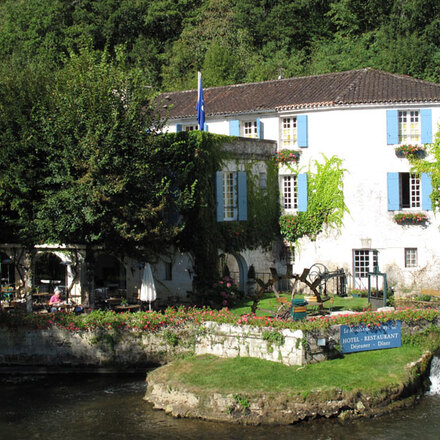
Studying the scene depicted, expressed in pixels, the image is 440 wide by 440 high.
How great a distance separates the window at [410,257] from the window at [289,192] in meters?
5.59

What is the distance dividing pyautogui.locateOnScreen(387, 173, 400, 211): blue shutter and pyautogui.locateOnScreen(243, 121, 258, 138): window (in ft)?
22.8

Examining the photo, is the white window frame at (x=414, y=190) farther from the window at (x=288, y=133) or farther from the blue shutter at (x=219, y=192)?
the blue shutter at (x=219, y=192)

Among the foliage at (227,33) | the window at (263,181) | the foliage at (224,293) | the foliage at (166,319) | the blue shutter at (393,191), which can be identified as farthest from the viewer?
the foliage at (227,33)

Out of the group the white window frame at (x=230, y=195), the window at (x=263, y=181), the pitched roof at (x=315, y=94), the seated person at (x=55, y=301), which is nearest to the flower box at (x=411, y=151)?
the pitched roof at (x=315, y=94)

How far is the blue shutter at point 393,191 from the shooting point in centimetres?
3303

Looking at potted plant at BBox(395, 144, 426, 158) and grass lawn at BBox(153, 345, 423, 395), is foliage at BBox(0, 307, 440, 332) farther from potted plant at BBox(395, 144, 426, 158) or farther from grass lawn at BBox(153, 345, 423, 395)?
potted plant at BBox(395, 144, 426, 158)

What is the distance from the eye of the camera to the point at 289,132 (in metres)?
34.9

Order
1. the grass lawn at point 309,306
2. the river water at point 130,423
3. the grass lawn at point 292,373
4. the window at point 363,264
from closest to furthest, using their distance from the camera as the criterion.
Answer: the river water at point 130,423 → the grass lawn at point 292,373 → the grass lawn at point 309,306 → the window at point 363,264

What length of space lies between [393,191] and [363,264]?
360 cm

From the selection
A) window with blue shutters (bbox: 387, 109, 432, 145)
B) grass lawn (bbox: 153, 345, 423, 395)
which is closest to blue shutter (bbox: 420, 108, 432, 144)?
window with blue shutters (bbox: 387, 109, 432, 145)

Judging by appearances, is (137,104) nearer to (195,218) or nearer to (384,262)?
(195,218)

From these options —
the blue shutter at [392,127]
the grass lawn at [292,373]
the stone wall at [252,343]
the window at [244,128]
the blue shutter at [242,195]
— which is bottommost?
the grass lawn at [292,373]

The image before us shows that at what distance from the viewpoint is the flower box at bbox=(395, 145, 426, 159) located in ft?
108

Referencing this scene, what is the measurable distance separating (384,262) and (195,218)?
9.12 meters
